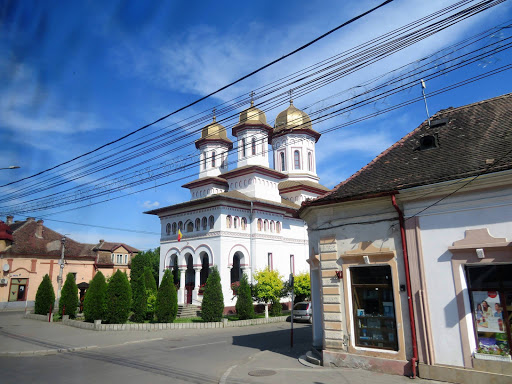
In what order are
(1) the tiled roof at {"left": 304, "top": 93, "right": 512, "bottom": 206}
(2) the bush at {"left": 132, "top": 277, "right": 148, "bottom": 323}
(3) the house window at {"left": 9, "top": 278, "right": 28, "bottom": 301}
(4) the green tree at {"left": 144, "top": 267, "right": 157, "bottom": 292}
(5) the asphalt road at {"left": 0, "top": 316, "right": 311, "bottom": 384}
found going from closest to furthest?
1. (1) the tiled roof at {"left": 304, "top": 93, "right": 512, "bottom": 206}
2. (5) the asphalt road at {"left": 0, "top": 316, "right": 311, "bottom": 384}
3. (2) the bush at {"left": 132, "top": 277, "right": 148, "bottom": 323}
4. (4) the green tree at {"left": 144, "top": 267, "right": 157, "bottom": 292}
5. (3) the house window at {"left": 9, "top": 278, "right": 28, "bottom": 301}

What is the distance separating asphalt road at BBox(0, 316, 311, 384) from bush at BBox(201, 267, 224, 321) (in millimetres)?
4392

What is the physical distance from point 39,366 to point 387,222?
35.2ft

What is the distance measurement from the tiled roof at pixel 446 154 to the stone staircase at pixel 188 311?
1898cm

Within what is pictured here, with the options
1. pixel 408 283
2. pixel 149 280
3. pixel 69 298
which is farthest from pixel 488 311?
pixel 69 298

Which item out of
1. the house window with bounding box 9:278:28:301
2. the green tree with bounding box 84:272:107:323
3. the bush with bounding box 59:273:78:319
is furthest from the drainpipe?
the house window with bounding box 9:278:28:301

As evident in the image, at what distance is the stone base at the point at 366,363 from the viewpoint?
8.77 meters

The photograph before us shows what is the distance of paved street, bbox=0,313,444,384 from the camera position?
9031mm

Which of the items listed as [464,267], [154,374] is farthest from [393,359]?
[154,374]

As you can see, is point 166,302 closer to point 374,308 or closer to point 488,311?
point 374,308

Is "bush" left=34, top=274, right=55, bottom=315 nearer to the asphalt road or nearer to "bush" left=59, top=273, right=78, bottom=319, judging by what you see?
"bush" left=59, top=273, right=78, bottom=319

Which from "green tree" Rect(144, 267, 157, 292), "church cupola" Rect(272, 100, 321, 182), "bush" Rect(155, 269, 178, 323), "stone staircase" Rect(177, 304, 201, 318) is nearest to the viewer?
"bush" Rect(155, 269, 178, 323)

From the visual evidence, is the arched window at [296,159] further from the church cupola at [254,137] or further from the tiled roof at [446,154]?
the tiled roof at [446,154]

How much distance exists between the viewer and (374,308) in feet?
31.8

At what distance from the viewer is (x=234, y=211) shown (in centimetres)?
2903
